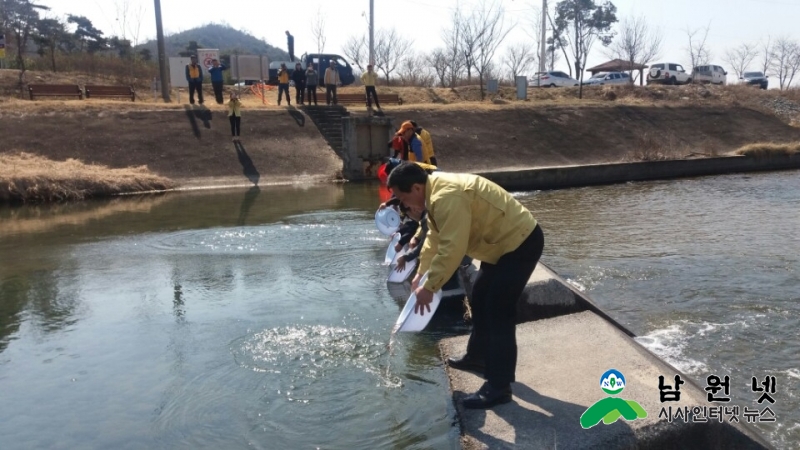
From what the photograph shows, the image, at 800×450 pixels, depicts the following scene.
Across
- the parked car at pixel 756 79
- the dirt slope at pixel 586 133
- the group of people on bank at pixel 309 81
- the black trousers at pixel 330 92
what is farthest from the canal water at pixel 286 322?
the parked car at pixel 756 79

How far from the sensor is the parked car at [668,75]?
42844 mm

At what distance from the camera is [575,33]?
5559 centimetres

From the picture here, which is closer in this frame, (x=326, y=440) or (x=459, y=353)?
(x=326, y=440)

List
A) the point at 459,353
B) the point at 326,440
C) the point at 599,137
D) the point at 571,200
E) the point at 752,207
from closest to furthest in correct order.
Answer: the point at 326,440
the point at 459,353
the point at 752,207
the point at 571,200
the point at 599,137

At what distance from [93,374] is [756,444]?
5.16m

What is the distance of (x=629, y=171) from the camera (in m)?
20.7

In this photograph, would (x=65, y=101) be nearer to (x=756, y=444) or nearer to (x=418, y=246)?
(x=418, y=246)

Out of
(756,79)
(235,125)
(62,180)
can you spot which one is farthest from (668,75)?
(62,180)

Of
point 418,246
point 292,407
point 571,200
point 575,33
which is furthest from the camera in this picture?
point 575,33

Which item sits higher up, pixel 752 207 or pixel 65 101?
pixel 65 101

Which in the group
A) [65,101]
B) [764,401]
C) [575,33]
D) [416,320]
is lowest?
[764,401]

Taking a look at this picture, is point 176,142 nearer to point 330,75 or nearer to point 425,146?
point 330,75

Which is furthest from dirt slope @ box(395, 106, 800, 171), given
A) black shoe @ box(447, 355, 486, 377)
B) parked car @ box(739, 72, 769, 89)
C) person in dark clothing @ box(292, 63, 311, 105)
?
black shoe @ box(447, 355, 486, 377)

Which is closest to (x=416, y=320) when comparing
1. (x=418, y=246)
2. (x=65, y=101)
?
(x=418, y=246)
